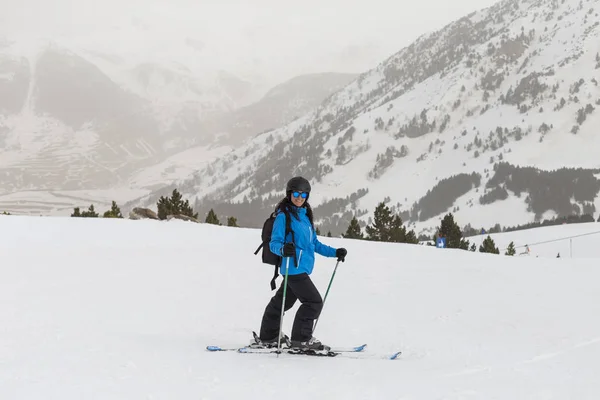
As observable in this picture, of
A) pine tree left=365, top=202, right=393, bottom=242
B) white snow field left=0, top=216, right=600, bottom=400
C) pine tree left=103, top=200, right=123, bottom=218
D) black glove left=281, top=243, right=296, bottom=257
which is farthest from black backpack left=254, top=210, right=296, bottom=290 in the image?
pine tree left=365, top=202, right=393, bottom=242

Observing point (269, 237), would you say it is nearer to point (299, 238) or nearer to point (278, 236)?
point (278, 236)

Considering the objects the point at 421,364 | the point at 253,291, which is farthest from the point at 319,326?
the point at 253,291

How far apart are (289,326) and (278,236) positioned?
2.94m

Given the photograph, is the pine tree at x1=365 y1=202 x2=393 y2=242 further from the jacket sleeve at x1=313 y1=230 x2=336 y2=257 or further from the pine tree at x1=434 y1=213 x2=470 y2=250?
the jacket sleeve at x1=313 y1=230 x2=336 y2=257

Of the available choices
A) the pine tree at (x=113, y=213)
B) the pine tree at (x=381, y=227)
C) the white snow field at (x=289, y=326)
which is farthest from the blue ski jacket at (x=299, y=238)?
the pine tree at (x=381, y=227)

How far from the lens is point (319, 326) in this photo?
346 inches

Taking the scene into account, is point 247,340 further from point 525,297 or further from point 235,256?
point 235,256

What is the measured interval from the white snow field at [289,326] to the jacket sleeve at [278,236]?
1.39 meters

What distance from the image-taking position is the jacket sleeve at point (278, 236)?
6168 millimetres

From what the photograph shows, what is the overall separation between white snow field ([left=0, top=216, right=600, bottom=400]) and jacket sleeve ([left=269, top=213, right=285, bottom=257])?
139 centimetres

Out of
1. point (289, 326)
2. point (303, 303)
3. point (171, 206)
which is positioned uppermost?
point (171, 206)

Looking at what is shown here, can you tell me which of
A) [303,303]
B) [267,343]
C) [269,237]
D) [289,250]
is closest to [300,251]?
[289,250]

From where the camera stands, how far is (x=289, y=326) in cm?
863

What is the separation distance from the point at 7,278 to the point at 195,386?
400 inches
